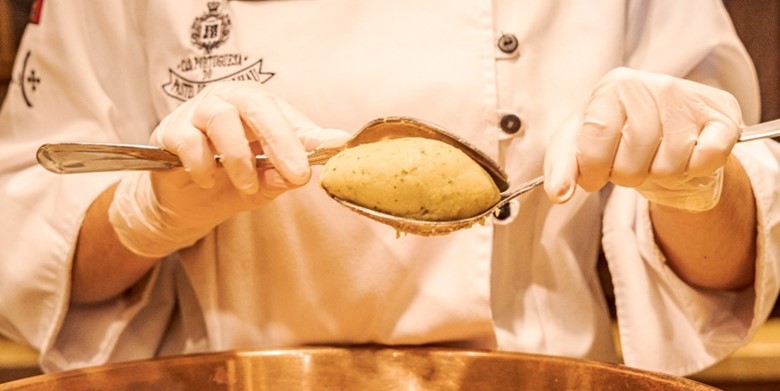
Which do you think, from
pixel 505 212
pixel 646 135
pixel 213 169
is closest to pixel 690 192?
pixel 646 135

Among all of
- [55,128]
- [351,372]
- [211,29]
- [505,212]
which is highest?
[211,29]

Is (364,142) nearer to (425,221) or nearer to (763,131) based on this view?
(425,221)

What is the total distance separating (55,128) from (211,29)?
0.88 feet

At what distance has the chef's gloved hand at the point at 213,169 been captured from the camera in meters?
0.88

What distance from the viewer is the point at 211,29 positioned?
107 centimetres

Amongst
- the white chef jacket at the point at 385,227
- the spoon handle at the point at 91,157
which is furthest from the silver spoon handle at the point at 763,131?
the spoon handle at the point at 91,157

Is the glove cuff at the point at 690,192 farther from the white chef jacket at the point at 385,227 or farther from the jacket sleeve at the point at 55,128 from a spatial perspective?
the jacket sleeve at the point at 55,128

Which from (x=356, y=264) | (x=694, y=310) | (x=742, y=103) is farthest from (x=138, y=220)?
(x=742, y=103)

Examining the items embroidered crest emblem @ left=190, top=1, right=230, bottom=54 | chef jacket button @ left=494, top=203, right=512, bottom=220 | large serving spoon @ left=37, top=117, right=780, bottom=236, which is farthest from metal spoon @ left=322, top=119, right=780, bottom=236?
embroidered crest emblem @ left=190, top=1, right=230, bottom=54

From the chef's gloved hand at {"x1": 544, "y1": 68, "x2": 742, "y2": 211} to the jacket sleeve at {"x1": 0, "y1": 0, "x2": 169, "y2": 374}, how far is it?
24.8 inches

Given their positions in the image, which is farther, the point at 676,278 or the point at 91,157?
the point at 676,278

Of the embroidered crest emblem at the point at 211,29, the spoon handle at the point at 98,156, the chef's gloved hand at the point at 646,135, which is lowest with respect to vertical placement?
the chef's gloved hand at the point at 646,135

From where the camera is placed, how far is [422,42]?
→ 1.03m

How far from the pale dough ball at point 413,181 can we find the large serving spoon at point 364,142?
10 millimetres
